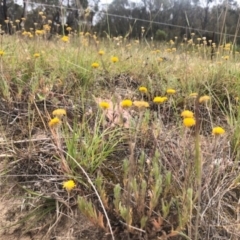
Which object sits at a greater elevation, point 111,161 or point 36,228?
point 111,161

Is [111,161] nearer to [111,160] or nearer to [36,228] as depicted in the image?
[111,160]

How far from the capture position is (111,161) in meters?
1.31

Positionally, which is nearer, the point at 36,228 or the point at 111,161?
the point at 36,228

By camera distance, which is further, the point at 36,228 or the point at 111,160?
the point at 111,160

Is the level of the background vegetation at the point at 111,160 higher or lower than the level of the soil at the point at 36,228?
higher

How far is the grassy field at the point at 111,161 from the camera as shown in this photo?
98cm

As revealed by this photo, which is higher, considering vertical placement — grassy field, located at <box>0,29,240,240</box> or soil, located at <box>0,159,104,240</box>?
grassy field, located at <box>0,29,240,240</box>

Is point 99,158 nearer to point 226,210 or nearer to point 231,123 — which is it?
point 226,210

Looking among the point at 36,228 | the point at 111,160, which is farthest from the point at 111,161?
the point at 36,228

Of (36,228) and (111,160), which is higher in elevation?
(111,160)

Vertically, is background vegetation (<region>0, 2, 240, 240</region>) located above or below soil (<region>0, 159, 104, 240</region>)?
above

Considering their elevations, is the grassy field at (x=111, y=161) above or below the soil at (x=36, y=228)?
above

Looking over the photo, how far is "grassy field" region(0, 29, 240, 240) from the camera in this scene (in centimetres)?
98

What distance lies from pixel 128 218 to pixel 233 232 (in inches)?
14.7
